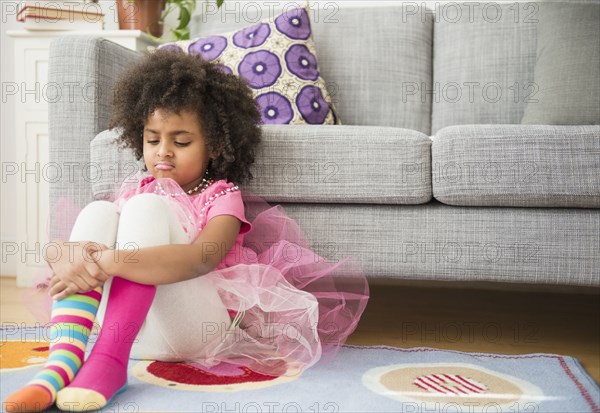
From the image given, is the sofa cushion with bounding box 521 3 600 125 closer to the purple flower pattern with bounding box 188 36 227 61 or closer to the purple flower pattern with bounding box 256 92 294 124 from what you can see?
the purple flower pattern with bounding box 256 92 294 124

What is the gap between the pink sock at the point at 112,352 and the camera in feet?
3.12

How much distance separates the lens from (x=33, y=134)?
2.20m

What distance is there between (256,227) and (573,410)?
2.32ft

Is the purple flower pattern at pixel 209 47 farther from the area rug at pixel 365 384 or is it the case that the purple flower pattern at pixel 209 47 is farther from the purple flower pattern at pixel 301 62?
the area rug at pixel 365 384

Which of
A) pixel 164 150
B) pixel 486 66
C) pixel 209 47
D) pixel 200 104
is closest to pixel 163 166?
pixel 164 150

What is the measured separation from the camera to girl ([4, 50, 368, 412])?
1.03 m

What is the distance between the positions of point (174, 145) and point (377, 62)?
1.02 m

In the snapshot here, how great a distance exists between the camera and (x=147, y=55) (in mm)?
1456

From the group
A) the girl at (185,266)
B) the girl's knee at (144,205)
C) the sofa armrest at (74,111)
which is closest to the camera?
the girl at (185,266)

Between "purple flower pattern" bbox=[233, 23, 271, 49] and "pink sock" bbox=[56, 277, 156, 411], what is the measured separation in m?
1.05

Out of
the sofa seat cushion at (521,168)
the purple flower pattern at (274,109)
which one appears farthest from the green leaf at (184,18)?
the sofa seat cushion at (521,168)

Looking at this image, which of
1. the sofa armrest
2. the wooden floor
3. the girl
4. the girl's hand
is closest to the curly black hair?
the girl

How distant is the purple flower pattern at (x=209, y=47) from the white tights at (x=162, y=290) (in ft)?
2.91

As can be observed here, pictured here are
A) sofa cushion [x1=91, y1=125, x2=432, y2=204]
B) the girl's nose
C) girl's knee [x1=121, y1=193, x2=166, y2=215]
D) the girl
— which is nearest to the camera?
the girl
